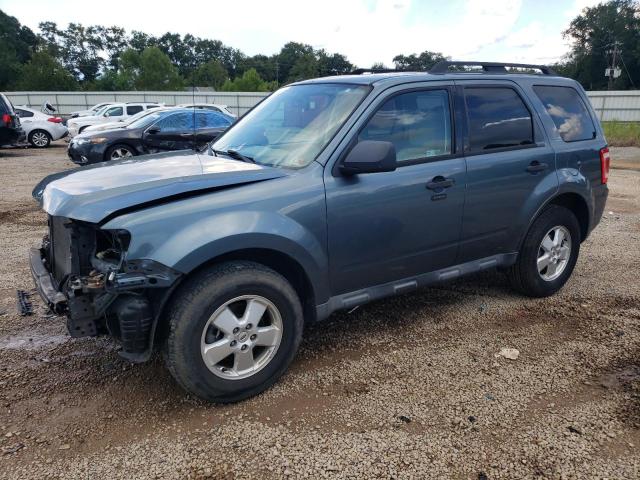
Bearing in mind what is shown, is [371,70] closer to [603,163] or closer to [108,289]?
[603,163]

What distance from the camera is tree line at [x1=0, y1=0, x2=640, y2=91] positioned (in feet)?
205

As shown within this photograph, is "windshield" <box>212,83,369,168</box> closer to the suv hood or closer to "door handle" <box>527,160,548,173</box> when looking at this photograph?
the suv hood

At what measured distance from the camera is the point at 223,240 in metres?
2.80

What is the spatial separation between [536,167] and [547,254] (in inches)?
32.9

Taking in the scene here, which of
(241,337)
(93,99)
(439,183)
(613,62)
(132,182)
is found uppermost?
(613,62)

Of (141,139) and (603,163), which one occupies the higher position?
(141,139)

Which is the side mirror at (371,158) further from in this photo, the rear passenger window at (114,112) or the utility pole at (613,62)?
the utility pole at (613,62)

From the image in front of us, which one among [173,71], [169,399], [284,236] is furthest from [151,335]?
[173,71]

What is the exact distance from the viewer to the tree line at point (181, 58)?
205 feet

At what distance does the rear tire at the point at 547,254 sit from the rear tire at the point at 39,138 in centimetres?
2035

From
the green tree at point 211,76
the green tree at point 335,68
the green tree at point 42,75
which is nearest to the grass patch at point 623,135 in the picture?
the green tree at point 335,68

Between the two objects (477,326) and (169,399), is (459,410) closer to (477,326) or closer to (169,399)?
(477,326)

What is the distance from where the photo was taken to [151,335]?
2748mm

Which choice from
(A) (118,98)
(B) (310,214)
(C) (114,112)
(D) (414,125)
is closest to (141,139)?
(D) (414,125)
